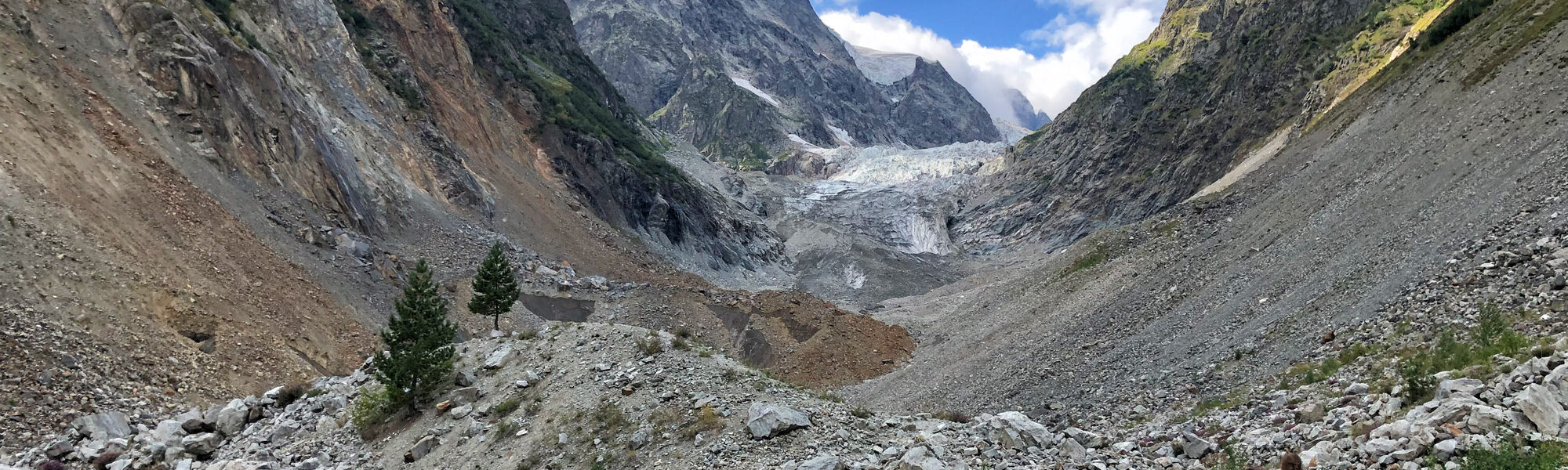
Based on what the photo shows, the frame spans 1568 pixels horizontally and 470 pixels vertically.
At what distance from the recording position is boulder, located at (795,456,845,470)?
11.1 m

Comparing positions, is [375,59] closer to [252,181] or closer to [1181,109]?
[252,181]

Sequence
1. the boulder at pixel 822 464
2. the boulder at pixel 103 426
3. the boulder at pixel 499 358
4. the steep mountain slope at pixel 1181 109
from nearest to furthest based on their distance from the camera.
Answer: the boulder at pixel 822 464
the boulder at pixel 103 426
the boulder at pixel 499 358
the steep mountain slope at pixel 1181 109

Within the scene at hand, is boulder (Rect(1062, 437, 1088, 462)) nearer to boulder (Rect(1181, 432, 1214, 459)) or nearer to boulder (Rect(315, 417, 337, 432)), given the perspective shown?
boulder (Rect(1181, 432, 1214, 459))

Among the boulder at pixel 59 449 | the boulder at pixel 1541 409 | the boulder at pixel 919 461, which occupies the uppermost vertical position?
the boulder at pixel 59 449

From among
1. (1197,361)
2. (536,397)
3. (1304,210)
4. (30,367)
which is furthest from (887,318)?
(30,367)

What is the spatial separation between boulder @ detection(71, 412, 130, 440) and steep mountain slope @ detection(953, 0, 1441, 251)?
69415mm

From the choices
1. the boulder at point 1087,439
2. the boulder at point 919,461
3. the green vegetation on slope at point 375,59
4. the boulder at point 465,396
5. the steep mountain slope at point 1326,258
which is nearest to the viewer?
the boulder at point 919,461

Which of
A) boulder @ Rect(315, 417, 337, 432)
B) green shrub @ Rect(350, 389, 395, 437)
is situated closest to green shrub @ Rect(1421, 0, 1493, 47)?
green shrub @ Rect(350, 389, 395, 437)

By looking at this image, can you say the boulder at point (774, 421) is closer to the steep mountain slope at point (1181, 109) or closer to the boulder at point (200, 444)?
the boulder at point (200, 444)

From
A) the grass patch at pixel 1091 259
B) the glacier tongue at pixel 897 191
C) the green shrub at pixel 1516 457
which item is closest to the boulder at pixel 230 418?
the green shrub at pixel 1516 457

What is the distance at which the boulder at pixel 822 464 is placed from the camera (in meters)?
11.1

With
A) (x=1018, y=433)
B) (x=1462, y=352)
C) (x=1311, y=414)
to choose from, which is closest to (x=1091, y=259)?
(x=1462, y=352)

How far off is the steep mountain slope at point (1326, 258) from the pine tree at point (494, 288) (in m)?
14.2

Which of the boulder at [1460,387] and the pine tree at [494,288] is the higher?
the pine tree at [494,288]
